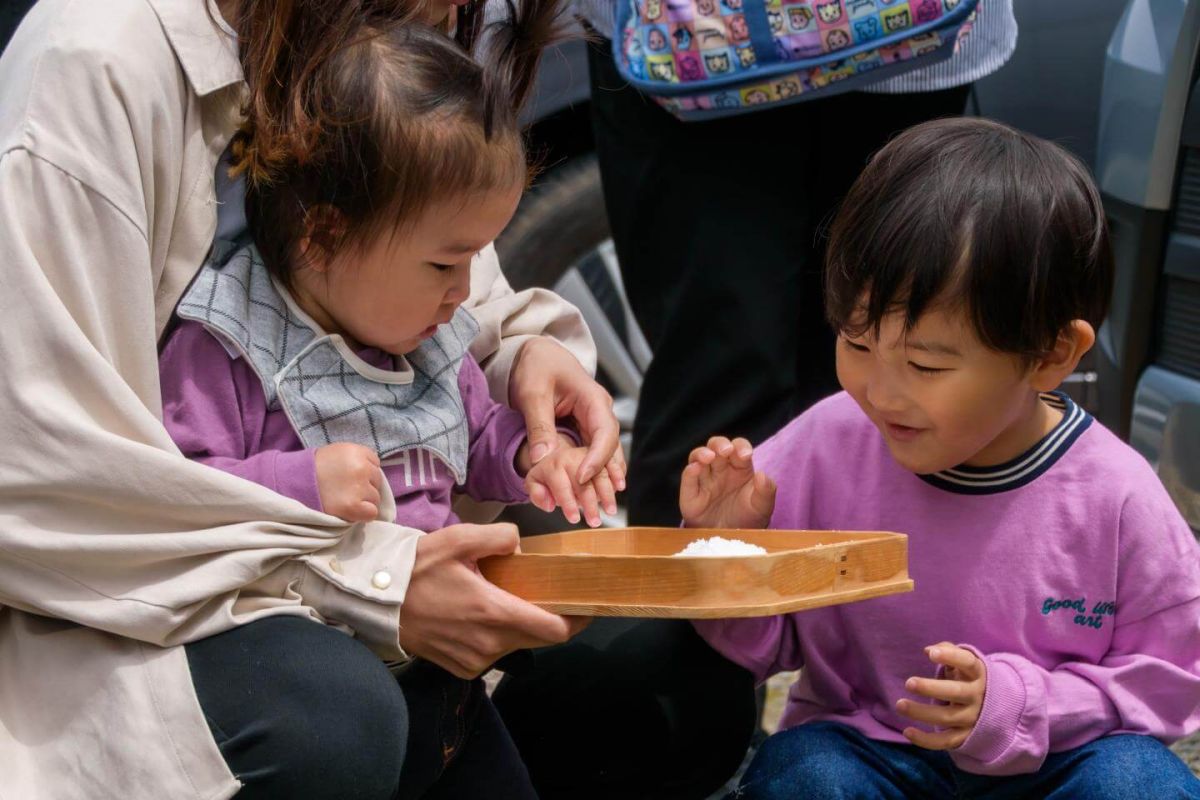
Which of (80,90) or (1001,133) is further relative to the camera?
(1001,133)

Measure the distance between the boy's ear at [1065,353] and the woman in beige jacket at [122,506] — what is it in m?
0.62

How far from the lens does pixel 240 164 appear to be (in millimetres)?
1724

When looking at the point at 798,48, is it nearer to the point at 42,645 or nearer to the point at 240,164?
the point at 240,164

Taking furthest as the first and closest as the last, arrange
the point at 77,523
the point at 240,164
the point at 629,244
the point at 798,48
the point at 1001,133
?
the point at 629,244, the point at 798,48, the point at 1001,133, the point at 240,164, the point at 77,523

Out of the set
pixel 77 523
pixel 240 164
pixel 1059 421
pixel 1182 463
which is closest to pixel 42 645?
pixel 77 523

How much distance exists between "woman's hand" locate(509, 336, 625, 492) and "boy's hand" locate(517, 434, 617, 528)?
0.04 ft

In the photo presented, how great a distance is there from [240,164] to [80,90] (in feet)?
0.61

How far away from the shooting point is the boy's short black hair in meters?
1.77

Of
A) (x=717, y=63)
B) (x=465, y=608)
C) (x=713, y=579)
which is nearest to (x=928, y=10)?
(x=717, y=63)

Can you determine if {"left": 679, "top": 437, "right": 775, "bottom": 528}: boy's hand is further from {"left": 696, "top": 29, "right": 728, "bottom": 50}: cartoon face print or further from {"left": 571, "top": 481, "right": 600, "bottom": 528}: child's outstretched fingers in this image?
{"left": 696, "top": 29, "right": 728, "bottom": 50}: cartoon face print

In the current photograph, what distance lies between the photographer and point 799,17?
7.08ft

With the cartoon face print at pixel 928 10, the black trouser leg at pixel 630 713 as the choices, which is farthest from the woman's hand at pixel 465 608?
the cartoon face print at pixel 928 10

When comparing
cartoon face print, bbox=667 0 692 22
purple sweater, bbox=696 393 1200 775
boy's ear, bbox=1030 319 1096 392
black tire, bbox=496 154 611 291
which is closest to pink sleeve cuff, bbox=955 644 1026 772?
purple sweater, bbox=696 393 1200 775

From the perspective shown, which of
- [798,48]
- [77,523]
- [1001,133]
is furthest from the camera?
[798,48]
